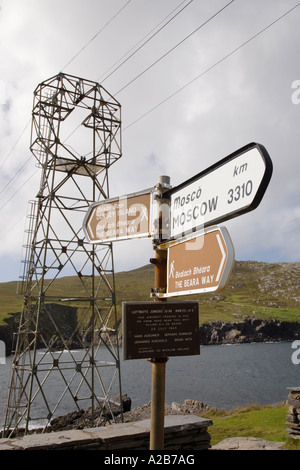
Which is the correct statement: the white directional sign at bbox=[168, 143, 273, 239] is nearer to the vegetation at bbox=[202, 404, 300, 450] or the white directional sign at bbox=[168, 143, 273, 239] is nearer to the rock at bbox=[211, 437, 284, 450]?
the rock at bbox=[211, 437, 284, 450]

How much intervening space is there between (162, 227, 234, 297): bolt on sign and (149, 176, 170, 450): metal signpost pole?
0.87 feet

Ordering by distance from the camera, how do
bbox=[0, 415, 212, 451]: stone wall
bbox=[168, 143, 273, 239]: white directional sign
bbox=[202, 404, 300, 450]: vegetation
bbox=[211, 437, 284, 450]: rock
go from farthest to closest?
bbox=[202, 404, 300, 450]: vegetation → bbox=[211, 437, 284, 450]: rock → bbox=[0, 415, 212, 451]: stone wall → bbox=[168, 143, 273, 239]: white directional sign

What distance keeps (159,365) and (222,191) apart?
6.83ft

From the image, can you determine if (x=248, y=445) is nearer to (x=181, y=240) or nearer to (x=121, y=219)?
(x=121, y=219)

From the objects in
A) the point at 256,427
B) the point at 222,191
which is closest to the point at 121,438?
the point at 222,191

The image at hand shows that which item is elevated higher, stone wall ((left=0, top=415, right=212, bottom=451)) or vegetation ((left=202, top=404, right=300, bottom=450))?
stone wall ((left=0, top=415, right=212, bottom=451))

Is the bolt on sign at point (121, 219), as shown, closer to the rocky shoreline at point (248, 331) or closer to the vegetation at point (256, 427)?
the vegetation at point (256, 427)

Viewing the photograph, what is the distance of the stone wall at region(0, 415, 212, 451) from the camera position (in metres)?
7.30

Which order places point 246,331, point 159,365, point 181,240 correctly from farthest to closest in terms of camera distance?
point 246,331 < point 159,365 < point 181,240

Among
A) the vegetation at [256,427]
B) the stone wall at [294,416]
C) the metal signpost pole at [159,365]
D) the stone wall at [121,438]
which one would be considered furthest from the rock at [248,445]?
the metal signpost pole at [159,365]

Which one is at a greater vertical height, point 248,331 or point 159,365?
point 159,365

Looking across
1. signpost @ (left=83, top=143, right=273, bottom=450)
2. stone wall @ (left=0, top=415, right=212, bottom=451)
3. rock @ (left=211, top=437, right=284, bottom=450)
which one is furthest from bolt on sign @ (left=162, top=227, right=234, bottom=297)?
rock @ (left=211, top=437, right=284, bottom=450)

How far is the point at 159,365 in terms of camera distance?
4.40 m
